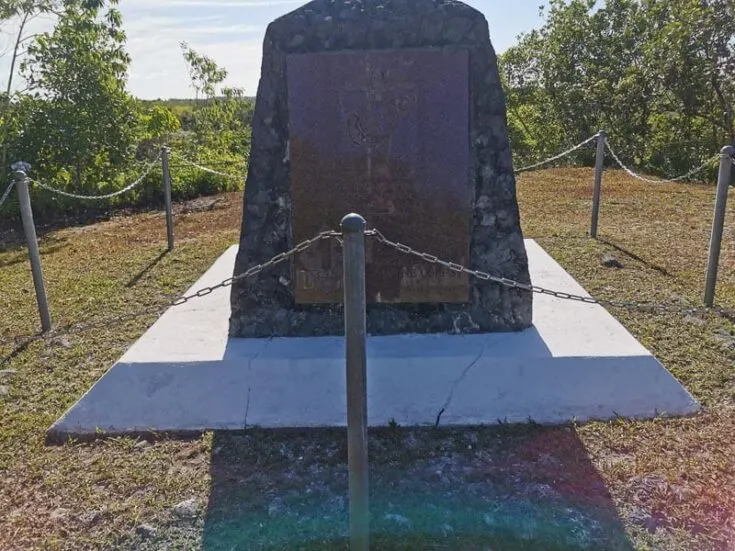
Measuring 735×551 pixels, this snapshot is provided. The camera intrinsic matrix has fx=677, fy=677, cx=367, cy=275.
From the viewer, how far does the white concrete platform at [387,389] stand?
11.1ft

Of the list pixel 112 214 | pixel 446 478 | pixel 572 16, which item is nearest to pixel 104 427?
pixel 446 478

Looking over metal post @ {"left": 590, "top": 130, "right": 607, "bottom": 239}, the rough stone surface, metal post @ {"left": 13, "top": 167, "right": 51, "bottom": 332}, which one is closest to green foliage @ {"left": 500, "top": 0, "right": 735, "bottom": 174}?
metal post @ {"left": 590, "top": 130, "right": 607, "bottom": 239}

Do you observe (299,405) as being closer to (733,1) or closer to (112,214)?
(112,214)

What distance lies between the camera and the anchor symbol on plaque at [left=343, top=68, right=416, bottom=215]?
3.52 m

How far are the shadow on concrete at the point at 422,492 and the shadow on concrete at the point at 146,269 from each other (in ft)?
10.5

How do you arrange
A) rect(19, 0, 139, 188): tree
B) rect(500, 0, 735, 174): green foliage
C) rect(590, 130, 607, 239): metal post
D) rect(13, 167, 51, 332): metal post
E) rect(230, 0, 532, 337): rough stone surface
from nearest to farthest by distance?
rect(230, 0, 532, 337): rough stone surface, rect(13, 167, 51, 332): metal post, rect(590, 130, 607, 239): metal post, rect(19, 0, 139, 188): tree, rect(500, 0, 735, 174): green foliage

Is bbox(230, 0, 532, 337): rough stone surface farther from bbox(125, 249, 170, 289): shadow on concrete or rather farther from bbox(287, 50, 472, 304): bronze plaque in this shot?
bbox(125, 249, 170, 289): shadow on concrete

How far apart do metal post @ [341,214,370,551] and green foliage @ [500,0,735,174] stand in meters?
12.0

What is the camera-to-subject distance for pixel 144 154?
13.1 m

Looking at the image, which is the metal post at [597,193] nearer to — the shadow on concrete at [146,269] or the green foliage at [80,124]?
the shadow on concrete at [146,269]

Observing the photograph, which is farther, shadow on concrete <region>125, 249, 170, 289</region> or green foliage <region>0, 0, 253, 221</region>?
green foliage <region>0, 0, 253, 221</region>

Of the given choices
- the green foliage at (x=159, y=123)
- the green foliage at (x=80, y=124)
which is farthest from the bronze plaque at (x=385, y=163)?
the green foliage at (x=159, y=123)

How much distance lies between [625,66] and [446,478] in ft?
50.8

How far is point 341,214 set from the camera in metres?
3.67
